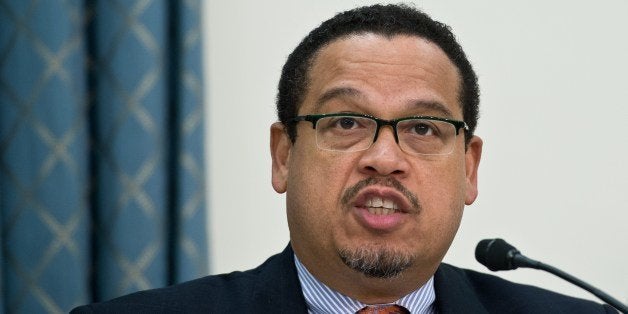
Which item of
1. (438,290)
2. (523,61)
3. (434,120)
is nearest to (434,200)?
(434,120)

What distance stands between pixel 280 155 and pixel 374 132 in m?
0.26

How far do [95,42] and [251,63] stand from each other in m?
0.44

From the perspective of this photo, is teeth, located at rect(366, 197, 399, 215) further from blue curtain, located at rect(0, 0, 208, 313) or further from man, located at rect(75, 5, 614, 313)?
blue curtain, located at rect(0, 0, 208, 313)

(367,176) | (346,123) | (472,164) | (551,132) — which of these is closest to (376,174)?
(367,176)

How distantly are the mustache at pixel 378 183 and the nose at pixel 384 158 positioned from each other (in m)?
0.01

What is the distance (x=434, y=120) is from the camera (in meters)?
1.52

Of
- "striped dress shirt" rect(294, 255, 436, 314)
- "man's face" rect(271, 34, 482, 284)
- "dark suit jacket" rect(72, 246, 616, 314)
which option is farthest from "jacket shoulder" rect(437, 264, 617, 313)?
"man's face" rect(271, 34, 482, 284)

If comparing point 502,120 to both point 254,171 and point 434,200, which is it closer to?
point 254,171

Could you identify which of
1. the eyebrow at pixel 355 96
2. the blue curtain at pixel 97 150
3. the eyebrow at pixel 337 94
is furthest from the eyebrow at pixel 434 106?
the blue curtain at pixel 97 150

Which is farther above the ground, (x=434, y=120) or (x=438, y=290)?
(x=434, y=120)

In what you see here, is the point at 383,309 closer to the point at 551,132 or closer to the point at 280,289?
the point at 280,289

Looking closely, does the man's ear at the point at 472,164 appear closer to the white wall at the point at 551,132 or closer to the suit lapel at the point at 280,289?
the suit lapel at the point at 280,289

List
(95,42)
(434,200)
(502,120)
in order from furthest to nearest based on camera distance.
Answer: (502,120) → (95,42) → (434,200)

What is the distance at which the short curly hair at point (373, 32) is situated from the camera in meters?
1.61
